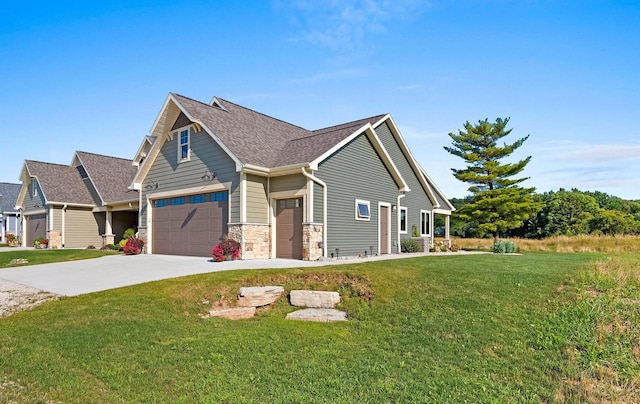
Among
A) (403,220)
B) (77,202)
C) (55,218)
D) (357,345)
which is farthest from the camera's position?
(77,202)

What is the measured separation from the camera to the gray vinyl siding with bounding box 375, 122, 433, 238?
22.1 m

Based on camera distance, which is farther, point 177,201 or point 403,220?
point 403,220

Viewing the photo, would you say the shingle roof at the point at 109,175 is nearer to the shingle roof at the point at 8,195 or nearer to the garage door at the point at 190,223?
the garage door at the point at 190,223

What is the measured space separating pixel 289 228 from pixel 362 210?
11.6 feet

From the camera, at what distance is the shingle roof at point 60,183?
25.8m

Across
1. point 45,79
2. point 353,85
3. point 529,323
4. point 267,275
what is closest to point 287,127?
point 353,85

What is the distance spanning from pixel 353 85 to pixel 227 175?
236 inches

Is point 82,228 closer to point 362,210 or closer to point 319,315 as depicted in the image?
point 362,210

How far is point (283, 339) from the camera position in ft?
23.2

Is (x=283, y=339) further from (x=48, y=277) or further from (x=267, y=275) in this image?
(x=48, y=277)

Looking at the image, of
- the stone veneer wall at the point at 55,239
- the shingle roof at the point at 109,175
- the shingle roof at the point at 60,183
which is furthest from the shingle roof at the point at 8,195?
the stone veneer wall at the point at 55,239

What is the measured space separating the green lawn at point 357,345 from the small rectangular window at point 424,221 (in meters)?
14.3

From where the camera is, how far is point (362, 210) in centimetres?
1739

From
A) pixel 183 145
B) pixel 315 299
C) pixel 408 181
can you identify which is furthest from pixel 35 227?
pixel 315 299
